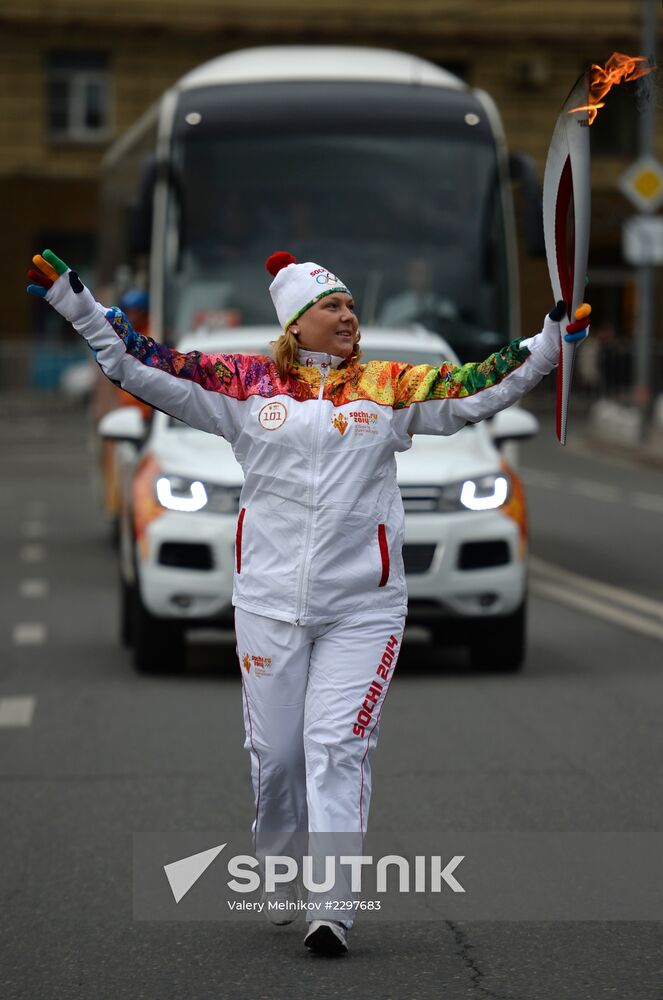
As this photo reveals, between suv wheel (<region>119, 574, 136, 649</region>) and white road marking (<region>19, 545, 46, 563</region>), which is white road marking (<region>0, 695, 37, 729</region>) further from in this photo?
white road marking (<region>19, 545, 46, 563</region>)

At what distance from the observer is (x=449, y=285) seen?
14.7 metres

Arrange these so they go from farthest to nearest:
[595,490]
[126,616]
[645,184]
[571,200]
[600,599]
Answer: [645,184] < [595,490] < [600,599] < [126,616] < [571,200]

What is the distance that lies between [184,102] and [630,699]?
693 centimetres

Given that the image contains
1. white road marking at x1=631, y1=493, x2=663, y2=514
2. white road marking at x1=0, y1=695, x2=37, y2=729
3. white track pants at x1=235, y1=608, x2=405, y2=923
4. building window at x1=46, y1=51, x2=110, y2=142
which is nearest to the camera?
white track pants at x1=235, y1=608, x2=405, y2=923

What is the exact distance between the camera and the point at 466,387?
5477 mm

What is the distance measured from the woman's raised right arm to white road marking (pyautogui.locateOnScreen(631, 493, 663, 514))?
1531cm

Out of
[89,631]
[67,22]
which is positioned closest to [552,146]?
[89,631]

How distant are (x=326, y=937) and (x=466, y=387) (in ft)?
4.55

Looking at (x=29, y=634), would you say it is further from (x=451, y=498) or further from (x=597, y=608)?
(x=597, y=608)

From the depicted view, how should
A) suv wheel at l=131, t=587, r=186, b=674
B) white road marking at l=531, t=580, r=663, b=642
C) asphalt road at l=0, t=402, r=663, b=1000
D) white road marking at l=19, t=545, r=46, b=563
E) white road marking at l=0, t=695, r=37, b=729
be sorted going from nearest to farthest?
asphalt road at l=0, t=402, r=663, b=1000 < white road marking at l=0, t=695, r=37, b=729 < suv wheel at l=131, t=587, r=186, b=674 < white road marking at l=531, t=580, r=663, b=642 < white road marking at l=19, t=545, r=46, b=563

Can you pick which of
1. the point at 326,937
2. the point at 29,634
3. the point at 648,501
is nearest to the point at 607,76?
the point at 326,937

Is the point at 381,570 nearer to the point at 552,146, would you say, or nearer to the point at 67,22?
the point at 552,146

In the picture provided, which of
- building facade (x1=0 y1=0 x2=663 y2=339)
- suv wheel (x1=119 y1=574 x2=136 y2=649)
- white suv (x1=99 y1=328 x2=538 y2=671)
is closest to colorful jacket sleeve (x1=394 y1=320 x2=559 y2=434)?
white suv (x1=99 y1=328 x2=538 y2=671)

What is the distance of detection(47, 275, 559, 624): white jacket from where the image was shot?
541 centimetres
